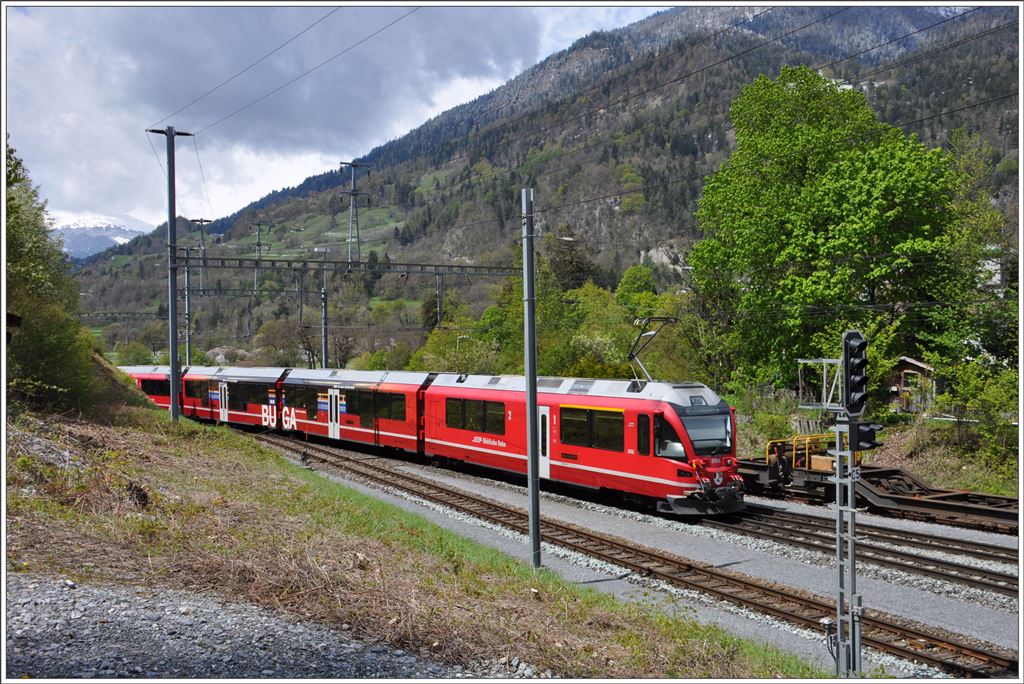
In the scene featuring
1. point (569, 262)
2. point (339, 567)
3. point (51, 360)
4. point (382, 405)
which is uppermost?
point (569, 262)

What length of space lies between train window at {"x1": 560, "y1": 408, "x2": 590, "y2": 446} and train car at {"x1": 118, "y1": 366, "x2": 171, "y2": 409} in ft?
85.3

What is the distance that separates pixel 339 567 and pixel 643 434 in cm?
906

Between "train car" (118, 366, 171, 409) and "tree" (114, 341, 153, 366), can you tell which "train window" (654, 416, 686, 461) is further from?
"tree" (114, 341, 153, 366)

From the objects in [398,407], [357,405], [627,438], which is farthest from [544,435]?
[357,405]

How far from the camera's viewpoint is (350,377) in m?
29.5

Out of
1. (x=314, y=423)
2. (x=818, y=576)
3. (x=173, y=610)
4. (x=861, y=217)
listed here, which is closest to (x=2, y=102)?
(x=173, y=610)

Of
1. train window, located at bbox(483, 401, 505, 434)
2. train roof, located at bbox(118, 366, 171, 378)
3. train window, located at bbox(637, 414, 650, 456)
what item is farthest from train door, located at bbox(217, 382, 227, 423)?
train window, located at bbox(637, 414, 650, 456)

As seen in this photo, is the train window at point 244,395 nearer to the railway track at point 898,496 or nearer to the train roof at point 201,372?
the train roof at point 201,372

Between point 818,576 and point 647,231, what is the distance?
137m

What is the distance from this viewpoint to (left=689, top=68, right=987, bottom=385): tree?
2817cm

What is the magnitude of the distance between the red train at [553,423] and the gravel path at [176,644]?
10.2 meters

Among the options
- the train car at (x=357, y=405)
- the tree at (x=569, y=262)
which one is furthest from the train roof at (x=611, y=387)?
the tree at (x=569, y=262)

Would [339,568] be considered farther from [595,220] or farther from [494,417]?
[595,220]

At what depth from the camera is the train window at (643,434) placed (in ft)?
A: 58.1
